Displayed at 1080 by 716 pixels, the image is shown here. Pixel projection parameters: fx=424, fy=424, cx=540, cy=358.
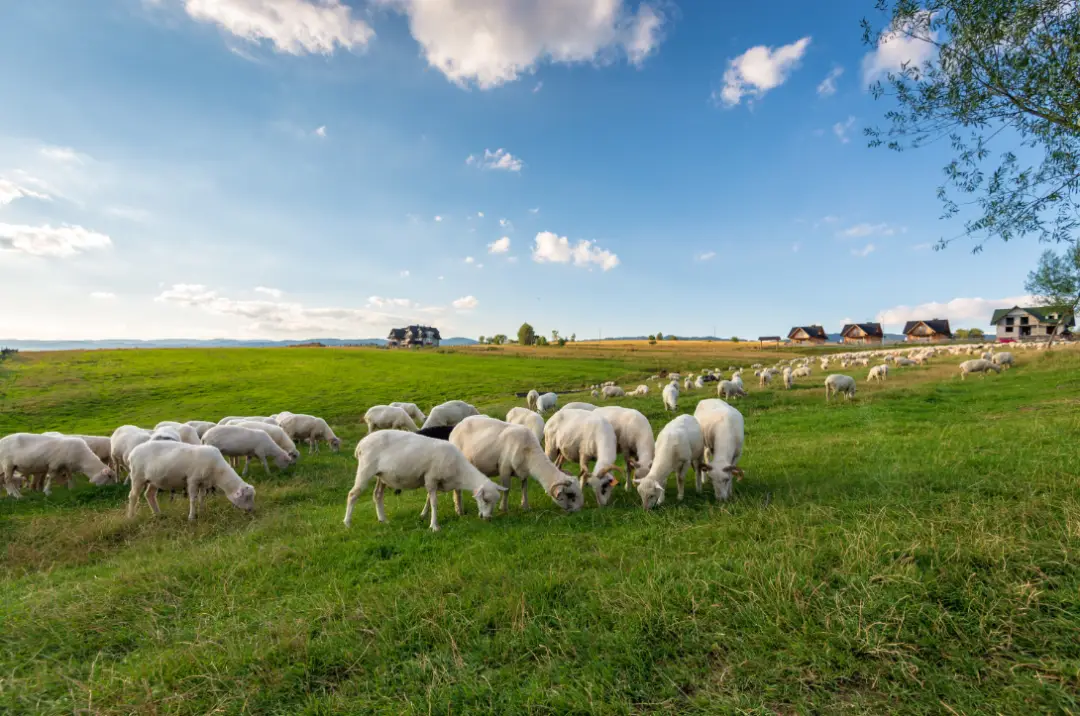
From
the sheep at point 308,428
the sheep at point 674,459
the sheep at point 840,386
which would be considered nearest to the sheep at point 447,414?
the sheep at point 308,428

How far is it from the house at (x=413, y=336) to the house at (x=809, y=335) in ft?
352

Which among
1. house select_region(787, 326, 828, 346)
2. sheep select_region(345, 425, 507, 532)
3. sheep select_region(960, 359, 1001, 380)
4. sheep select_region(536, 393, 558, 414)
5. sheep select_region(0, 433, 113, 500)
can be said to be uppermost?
house select_region(787, 326, 828, 346)

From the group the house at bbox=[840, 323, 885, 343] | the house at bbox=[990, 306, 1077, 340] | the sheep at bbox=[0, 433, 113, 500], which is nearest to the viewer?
the sheep at bbox=[0, 433, 113, 500]

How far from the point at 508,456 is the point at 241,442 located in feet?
34.1

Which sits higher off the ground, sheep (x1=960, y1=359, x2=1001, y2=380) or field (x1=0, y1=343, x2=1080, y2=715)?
sheep (x1=960, y1=359, x2=1001, y2=380)

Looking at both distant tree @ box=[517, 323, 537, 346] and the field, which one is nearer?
the field

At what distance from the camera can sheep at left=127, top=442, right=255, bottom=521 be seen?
32.8 feet

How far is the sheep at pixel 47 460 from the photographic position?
12188mm

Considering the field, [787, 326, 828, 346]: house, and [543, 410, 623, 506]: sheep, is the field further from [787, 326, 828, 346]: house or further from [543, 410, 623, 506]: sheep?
[787, 326, 828, 346]: house

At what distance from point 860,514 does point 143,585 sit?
10.3 m

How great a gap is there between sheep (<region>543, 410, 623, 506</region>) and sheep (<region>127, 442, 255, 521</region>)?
7.53 meters

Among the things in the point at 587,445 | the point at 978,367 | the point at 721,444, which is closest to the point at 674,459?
the point at 721,444

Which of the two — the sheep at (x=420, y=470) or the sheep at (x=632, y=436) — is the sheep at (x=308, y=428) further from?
the sheep at (x=632, y=436)

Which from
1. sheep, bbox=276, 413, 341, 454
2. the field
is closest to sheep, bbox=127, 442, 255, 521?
the field
